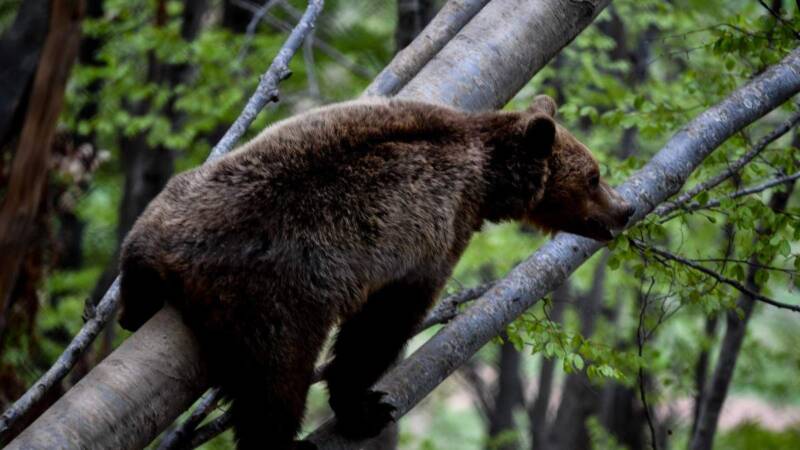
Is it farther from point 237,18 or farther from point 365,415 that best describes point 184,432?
point 237,18

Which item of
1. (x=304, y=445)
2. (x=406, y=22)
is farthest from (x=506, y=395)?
(x=304, y=445)

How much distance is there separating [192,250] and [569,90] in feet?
20.5

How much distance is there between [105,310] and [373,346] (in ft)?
4.01

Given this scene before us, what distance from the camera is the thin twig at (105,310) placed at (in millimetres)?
3980

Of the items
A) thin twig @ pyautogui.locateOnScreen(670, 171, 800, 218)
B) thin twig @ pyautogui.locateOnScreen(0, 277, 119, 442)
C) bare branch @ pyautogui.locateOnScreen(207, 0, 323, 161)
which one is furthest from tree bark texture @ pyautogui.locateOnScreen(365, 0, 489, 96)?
thin twig @ pyautogui.locateOnScreen(0, 277, 119, 442)

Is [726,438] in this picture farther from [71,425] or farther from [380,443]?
[71,425]

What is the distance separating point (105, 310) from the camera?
431 cm

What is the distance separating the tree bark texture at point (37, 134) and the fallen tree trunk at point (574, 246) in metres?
1.61

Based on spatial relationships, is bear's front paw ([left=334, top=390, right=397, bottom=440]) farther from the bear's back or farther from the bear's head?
the bear's head

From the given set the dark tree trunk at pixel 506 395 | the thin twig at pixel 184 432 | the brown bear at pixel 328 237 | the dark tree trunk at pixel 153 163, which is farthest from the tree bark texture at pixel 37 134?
the dark tree trunk at pixel 506 395

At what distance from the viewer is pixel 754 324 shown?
750 inches

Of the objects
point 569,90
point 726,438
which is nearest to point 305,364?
point 569,90

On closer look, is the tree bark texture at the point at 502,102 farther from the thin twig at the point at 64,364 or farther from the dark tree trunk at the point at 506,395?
the dark tree trunk at the point at 506,395

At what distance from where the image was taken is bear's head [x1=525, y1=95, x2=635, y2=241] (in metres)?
4.83
